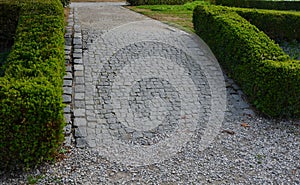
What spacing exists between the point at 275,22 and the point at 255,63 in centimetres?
304

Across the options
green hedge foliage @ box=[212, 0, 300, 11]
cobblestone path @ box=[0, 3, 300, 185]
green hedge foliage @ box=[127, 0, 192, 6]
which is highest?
green hedge foliage @ box=[212, 0, 300, 11]

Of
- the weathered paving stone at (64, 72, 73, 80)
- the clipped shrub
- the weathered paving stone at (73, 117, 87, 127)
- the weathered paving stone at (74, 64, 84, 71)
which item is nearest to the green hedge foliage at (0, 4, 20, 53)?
the weathered paving stone at (74, 64, 84, 71)

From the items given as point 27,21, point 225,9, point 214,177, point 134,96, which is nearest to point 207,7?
point 225,9

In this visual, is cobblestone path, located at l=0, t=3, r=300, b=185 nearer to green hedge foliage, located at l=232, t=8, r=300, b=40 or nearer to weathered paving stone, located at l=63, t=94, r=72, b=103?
weathered paving stone, located at l=63, t=94, r=72, b=103

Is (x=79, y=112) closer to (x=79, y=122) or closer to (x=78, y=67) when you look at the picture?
(x=79, y=122)

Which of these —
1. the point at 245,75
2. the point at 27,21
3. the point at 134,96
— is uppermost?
the point at 27,21

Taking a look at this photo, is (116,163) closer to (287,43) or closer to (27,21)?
(27,21)

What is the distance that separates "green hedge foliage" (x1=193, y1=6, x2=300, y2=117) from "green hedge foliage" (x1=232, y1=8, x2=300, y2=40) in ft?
2.24

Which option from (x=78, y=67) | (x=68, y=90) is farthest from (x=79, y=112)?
(x=78, y=67)

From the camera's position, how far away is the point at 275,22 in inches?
331

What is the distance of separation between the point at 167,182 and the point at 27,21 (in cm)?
400

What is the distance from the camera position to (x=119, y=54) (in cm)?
699

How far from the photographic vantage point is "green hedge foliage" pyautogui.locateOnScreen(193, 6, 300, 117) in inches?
216

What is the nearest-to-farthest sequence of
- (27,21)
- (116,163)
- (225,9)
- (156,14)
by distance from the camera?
(116,163) < (27,21) < (225,9) < (156,14)
